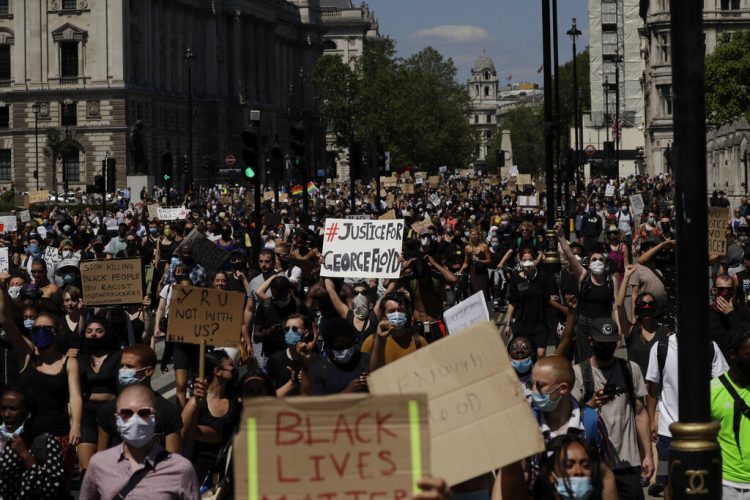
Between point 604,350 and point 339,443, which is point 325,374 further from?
point 339,443

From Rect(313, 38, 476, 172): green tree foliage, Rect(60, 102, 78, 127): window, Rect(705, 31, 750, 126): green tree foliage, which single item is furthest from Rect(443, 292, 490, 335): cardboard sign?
Rect(60, 102, 78, 127): window

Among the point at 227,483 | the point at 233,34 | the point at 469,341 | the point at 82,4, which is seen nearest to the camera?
the point at 469,341

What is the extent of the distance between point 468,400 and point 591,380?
317 centimetres

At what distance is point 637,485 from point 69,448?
11.6 ft

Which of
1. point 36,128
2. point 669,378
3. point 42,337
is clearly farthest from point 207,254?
point 36,128

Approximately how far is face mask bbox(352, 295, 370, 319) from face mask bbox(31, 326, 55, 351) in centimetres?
376

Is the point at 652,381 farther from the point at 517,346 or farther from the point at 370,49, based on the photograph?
the point at 370,49

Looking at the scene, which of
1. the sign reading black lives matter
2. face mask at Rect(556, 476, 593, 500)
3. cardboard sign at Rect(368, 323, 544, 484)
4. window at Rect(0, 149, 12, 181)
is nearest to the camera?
cardboard sign at Rect(368, 323, 544, 484)

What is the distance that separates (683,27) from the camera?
22.4 feet

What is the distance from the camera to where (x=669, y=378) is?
10.0 m

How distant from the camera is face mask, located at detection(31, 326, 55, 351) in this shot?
10828 mm

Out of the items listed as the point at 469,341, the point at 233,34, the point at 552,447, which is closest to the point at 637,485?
the point at 552,447

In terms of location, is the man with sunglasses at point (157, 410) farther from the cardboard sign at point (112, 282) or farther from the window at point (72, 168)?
the window at point (72, 168)

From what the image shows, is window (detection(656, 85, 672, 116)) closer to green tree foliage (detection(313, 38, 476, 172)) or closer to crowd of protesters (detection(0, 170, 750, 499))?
green tree foliage (detection(313, 38, 476, 172))
